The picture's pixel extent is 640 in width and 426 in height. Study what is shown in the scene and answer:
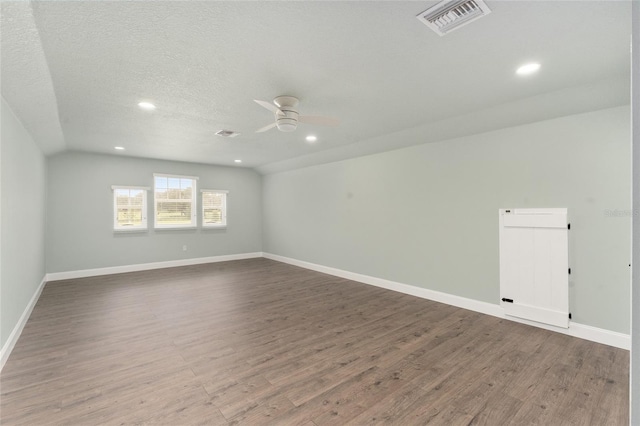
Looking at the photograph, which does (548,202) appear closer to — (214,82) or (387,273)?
(387,273)

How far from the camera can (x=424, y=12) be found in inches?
73.4

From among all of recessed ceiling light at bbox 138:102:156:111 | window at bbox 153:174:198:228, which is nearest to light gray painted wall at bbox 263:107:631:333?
window at bbox 153:174:198:228

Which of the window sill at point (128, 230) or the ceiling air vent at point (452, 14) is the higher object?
the ceiling air vent at point (452, 14)

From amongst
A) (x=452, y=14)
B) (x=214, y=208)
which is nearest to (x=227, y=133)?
(x=452, y=14)

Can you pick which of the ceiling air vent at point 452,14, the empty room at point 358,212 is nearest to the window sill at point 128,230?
the empty room at point 358,212

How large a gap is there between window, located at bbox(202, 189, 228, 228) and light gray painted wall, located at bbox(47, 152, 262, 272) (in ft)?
0.53

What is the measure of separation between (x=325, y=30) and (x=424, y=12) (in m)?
0.64

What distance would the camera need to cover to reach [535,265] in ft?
11.9

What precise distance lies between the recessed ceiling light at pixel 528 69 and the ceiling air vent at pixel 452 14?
96cm

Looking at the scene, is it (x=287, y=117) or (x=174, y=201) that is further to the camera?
(x=174, y=201)

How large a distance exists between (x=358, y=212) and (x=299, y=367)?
360 centimetres

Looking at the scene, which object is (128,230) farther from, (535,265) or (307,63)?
(535,265)

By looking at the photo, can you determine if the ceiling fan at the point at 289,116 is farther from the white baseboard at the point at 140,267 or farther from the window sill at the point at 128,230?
the white baseboard at the point at 140,267

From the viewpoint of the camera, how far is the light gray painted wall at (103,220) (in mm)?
5879
